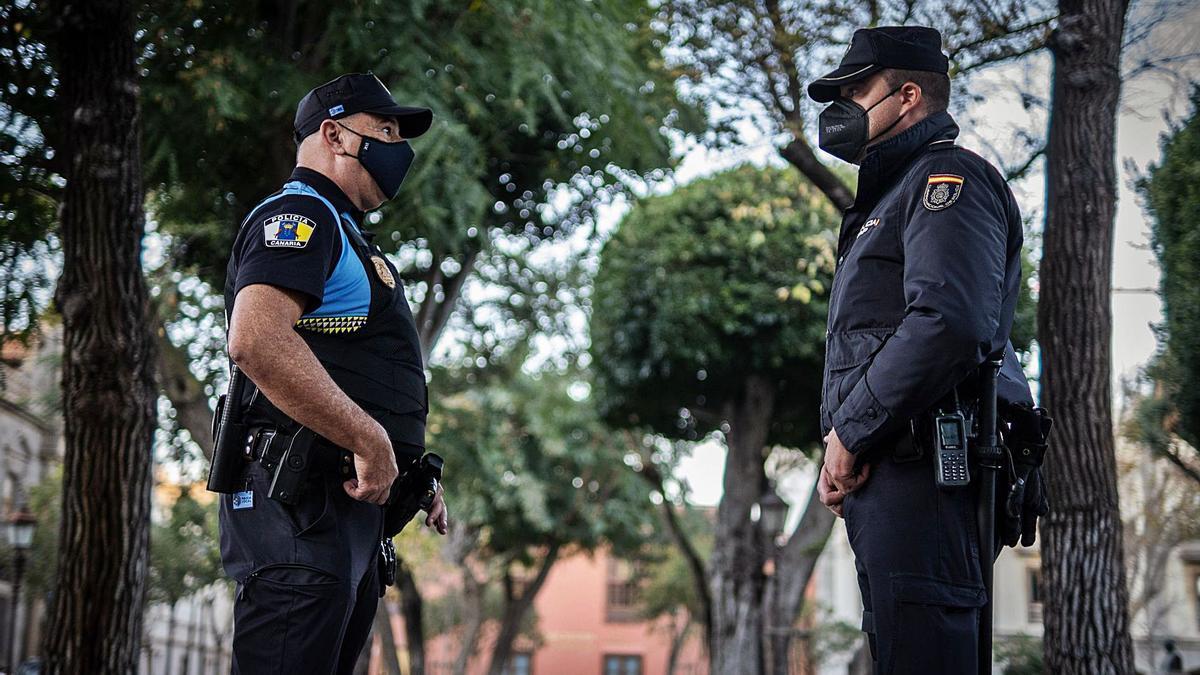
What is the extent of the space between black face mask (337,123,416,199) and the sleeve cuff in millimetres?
1464

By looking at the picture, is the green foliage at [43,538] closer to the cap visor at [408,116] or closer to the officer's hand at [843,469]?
the cap visor at [408,116]

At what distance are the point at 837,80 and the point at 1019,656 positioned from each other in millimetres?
11233

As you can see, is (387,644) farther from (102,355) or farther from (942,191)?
(942,191)

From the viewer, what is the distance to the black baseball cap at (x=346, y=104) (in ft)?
11.5

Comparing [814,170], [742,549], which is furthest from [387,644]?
[814,170]

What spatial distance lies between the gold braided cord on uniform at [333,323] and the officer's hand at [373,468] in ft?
1.02

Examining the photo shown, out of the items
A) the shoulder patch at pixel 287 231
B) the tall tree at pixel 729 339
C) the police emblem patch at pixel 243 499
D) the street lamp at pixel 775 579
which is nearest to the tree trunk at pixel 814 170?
the shoulder patch at pixel 287 231

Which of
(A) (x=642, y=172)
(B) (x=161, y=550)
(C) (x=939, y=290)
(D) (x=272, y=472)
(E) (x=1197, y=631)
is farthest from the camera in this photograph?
(E) (x=1197, y=631)

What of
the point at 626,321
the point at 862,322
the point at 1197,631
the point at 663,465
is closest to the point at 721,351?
the point at 626,321

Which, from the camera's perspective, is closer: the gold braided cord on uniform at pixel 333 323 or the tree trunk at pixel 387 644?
the gold braided cord on uniform at pixel 333 323

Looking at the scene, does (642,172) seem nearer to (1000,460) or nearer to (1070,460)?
(1070,460)

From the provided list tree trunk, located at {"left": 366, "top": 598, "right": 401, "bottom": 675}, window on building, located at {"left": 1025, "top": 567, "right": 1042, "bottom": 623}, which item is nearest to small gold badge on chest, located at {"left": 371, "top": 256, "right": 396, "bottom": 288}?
tree trunk, located at {"left": 366, "top": 598, "right": 401, "bottom": 675}

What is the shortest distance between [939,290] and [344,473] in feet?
5.16

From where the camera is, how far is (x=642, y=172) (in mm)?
11227
